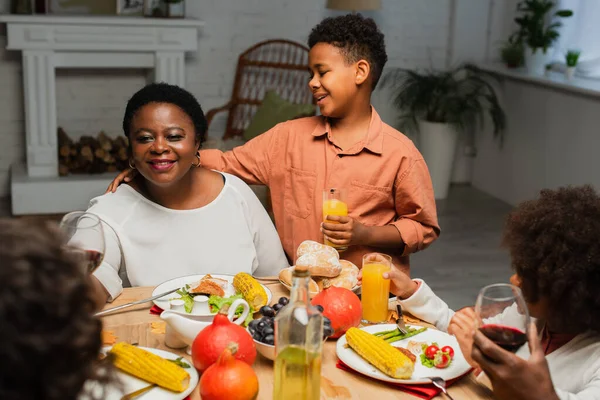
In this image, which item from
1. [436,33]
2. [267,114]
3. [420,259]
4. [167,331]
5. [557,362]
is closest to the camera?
[557,362]

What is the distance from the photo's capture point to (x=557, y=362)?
1.41m

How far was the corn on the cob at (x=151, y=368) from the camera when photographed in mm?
1369

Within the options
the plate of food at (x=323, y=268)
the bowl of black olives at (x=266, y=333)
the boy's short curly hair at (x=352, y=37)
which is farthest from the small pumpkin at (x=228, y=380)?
the boy's short curly hair at (x=352, y=37)

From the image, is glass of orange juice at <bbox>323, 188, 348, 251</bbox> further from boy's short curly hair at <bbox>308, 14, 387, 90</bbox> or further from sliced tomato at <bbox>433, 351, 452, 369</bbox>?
sliced tomato at <bbox>433, 351, 452, 369</bbox>

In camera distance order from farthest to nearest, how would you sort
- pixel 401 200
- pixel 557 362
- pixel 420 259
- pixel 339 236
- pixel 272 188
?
pixel 420 259
pixel 272 188
pixel 401 200
pixel 339 236
pixel 557 362

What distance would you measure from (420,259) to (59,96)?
2.77m

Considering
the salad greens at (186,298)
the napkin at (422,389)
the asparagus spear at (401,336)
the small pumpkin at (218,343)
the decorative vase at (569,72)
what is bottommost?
the napkin at (422,389)

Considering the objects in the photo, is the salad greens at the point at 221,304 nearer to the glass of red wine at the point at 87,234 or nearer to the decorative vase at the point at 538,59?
the glass of red wine at the point at 87,234

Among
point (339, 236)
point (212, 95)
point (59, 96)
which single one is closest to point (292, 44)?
point (212, 95)

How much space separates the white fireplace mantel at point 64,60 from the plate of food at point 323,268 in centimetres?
356

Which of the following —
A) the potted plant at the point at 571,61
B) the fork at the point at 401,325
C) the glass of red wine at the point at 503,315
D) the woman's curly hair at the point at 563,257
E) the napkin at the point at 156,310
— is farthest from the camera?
the potted plant at the point at 571,61

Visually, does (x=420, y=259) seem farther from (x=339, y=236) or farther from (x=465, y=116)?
(x=339, y=236)

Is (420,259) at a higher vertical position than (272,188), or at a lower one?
lower

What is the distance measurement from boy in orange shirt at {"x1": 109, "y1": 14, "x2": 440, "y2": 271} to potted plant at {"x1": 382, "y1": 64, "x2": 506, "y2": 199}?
10.9 ft
